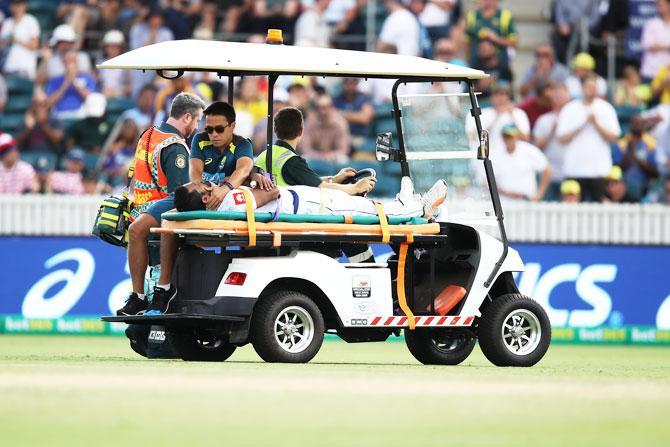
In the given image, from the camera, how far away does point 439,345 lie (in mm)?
14750

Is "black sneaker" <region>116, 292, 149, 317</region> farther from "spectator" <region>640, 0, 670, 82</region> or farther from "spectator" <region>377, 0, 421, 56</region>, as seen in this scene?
"spectator" <region>640, 0, 670, 82</region>

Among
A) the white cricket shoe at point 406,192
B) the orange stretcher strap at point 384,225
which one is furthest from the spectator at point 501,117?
the orange stretcher strap at point 384,225

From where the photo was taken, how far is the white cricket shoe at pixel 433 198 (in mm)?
14453

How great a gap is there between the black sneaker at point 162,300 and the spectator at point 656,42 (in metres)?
12.7

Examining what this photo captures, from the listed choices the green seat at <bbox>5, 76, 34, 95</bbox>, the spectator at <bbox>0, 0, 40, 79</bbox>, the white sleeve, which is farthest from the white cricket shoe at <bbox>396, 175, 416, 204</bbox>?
the spectator at <bbox>0, 0, 40, 79</bbox>

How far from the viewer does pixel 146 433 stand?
27.8 feet

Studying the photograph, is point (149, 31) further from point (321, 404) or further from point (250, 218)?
point (321, 404)

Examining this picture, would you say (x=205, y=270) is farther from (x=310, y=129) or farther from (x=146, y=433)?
(x=310, y=129)

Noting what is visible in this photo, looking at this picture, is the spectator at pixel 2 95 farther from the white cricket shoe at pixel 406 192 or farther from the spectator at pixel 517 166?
the white cricket shoe at pixel 406 192

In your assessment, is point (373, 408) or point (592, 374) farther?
point (592, 374)

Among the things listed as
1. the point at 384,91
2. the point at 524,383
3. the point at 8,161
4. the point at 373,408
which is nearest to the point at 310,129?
the point at 384,91

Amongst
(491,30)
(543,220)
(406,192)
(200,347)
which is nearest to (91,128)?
(491,30)

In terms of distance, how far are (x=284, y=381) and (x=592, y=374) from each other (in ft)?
10.2

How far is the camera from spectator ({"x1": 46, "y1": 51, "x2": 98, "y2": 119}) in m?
23.5
